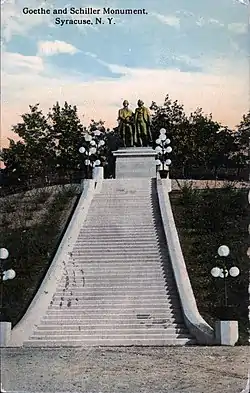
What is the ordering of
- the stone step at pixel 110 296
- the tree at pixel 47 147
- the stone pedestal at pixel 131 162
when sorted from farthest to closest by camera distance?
the stone pedestal at pixel 131 162 → the tree at pixel 47 147 → the stone step at pixel 110 296

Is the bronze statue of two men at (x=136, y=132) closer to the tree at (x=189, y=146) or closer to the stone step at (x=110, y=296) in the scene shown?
the tree at (x=189, y=146)

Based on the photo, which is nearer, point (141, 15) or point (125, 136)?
point (141, 15)

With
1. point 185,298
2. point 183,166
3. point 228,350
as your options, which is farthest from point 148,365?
point 183,166

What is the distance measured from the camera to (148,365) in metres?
5.52

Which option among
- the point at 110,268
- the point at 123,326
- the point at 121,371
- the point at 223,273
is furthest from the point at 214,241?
the point at 121,371

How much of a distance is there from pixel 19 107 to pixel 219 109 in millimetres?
1892

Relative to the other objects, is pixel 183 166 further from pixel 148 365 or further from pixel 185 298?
pixel 148 365

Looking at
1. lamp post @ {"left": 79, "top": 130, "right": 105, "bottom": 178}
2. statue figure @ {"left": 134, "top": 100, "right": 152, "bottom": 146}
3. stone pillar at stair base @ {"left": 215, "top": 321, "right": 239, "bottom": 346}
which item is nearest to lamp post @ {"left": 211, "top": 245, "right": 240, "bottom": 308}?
stone pillar at stair base @ {"left": 215, "top": 321, "right": 239, "bottom": 346}

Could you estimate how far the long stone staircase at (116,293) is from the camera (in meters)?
6.83

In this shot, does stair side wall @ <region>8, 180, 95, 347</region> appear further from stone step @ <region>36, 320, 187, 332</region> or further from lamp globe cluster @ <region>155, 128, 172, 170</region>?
lamp globe cluster @ <region>155, 128, 172, 170</region>

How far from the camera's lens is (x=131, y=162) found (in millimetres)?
13602

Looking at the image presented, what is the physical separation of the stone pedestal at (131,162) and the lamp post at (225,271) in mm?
6392

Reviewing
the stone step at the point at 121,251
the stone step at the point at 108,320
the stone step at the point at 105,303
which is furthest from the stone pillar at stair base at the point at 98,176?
the stone step at the point at 108,320

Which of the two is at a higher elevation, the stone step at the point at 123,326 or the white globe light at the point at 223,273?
the white globe light at the point at 223,273
